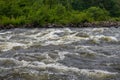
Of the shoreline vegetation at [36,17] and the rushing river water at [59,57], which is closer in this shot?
the rushing river water at [59,57]

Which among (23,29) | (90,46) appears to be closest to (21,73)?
(90,46)

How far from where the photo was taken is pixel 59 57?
1241 centimetres

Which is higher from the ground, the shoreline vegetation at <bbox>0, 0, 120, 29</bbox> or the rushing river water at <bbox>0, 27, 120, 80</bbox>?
the rushing river water at <bbox>0, 27, 120, 80</bbox>

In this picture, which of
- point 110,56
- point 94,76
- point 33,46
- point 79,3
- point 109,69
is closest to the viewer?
point 94,76

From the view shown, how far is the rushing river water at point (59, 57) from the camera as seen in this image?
32.9 feet

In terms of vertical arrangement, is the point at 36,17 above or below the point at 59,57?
below

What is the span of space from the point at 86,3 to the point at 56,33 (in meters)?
24.0

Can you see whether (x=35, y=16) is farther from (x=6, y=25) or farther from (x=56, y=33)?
(x=56, y=33)

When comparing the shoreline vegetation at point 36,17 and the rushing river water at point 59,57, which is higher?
the rushing river water at point 59,57

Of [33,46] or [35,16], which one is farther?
[35,16]

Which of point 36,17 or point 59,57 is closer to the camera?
point 59,57

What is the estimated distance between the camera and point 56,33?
19.3 metres

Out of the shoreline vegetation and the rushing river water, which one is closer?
the rushing river water

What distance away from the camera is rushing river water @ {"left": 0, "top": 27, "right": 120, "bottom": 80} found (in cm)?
1004
